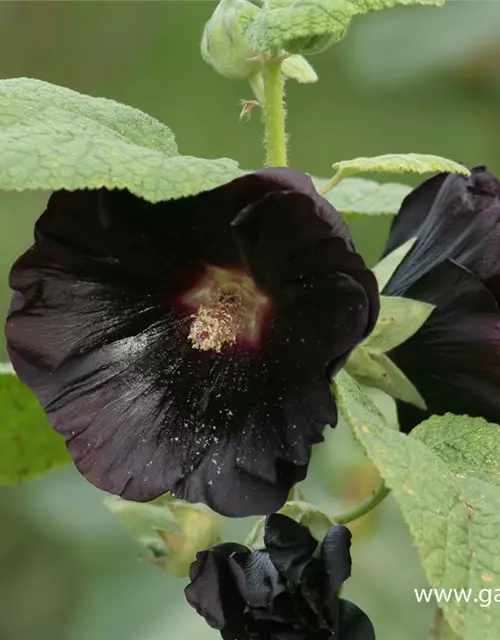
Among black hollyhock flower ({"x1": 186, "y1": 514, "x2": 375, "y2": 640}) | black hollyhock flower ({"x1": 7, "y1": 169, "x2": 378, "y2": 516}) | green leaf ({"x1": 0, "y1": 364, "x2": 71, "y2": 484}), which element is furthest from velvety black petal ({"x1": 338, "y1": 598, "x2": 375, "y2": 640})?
green leaf ({"x1": 0, "y1": 364, "x2": 71, "y2": 484})

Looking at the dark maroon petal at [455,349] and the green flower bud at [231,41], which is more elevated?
the green flower bud at [231,41]

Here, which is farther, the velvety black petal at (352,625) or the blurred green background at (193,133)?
the blurred green background at (193,133)

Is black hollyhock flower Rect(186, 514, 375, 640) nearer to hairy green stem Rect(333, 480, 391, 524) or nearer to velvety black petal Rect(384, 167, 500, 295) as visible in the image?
hairy green stem Rect(333, 480, 391, 524)

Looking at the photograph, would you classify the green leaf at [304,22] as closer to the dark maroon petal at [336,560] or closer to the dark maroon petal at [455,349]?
the dark maroon petal at [455,349]

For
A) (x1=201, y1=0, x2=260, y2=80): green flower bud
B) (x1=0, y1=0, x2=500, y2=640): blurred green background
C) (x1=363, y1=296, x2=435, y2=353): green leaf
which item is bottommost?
(x1=0, y1=0, x2=500, y2=640): blurred green background

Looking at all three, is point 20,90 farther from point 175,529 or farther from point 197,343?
A: point 175,529

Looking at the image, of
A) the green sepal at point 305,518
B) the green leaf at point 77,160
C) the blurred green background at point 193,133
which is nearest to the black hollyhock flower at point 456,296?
the green sepal at point 305,518
